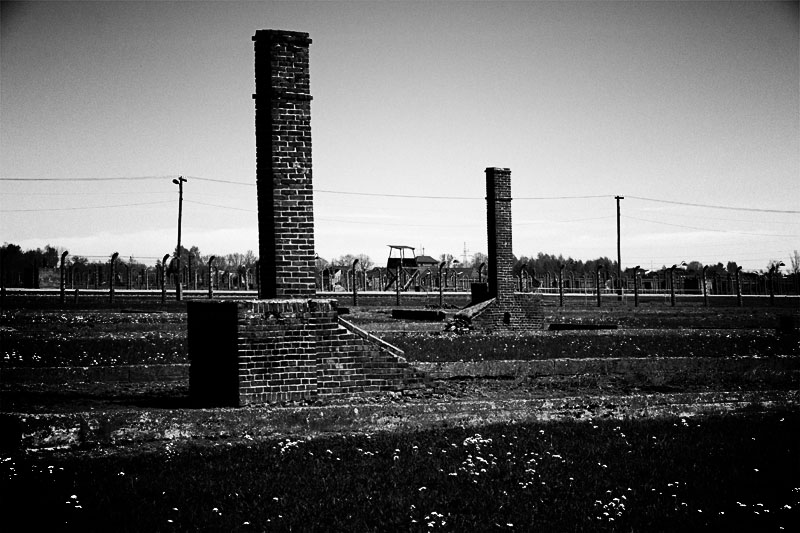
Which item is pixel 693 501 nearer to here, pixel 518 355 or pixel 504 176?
pixel 518 355

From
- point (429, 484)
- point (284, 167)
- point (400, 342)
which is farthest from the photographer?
point (400, 342)

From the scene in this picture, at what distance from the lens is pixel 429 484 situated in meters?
5.05

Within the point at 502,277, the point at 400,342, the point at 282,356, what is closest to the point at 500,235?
the point at 502,277

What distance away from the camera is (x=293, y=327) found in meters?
7.65

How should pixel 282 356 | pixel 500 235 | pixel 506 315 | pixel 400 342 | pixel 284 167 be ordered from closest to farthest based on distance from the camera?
pixel 282 356
pixel 284 167
pixel 400 342
pixel 506 315
pixel 500 235

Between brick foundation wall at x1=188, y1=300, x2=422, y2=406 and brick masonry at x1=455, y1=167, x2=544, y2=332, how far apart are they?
11.0 meters

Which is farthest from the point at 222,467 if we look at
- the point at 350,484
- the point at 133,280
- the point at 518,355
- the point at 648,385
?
the point at 133,280

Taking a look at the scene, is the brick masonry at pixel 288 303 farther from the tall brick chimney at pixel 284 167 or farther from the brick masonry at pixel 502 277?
the brick masonry at pixel 502 277

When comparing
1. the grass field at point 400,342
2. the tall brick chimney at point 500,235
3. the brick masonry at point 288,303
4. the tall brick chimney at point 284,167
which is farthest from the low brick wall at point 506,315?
the tall brick chimney at point 284,167

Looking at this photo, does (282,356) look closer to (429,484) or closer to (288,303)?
(288,303)

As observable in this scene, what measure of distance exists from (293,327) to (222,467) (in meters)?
2.45

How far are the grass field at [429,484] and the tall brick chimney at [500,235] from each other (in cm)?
1284

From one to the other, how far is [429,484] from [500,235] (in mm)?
15115

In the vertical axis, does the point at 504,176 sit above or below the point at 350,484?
above
